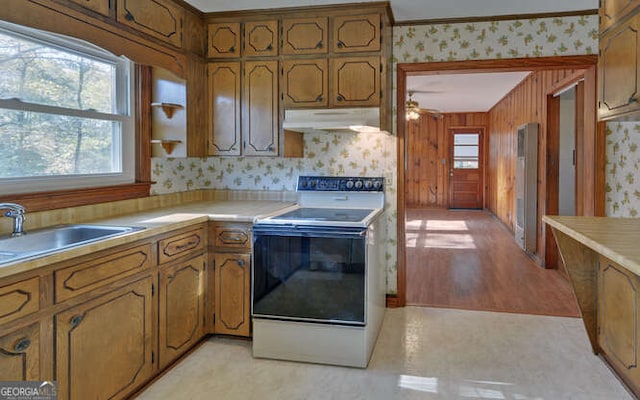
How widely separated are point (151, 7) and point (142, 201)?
129 centimetres

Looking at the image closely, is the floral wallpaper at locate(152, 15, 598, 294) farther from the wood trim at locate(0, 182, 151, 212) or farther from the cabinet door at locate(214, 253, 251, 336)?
the cabinet door at locate(214, 253, 251, 336)

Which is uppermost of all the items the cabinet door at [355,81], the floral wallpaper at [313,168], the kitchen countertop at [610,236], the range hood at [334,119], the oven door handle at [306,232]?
the cabinet door at [355,81]

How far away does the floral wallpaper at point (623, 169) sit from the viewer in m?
3.13

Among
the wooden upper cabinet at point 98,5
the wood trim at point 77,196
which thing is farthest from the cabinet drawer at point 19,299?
the wooden upper cabinet at point 98,5

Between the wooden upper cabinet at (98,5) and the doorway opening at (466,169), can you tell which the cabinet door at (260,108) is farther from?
the doorway opening at (466,169)

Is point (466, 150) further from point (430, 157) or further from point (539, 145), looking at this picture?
point (539, 145)

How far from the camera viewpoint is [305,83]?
3420mm

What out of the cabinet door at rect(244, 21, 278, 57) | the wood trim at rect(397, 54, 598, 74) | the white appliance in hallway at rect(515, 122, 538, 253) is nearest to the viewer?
the cabinet door at rect(244, 21, 278, 57)

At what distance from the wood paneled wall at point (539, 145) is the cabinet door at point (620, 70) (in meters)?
1.36

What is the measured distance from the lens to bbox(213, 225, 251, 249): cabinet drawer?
9.85 ft

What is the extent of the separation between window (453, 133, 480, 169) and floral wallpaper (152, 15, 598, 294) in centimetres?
795

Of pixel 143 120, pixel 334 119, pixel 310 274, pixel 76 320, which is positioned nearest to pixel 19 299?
pixel 76 320

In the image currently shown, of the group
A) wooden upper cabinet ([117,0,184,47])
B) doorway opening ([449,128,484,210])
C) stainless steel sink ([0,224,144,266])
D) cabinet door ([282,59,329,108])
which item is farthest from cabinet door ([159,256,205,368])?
doorway opening ([449,128,484,210])

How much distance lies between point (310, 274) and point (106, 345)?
1173 mm
